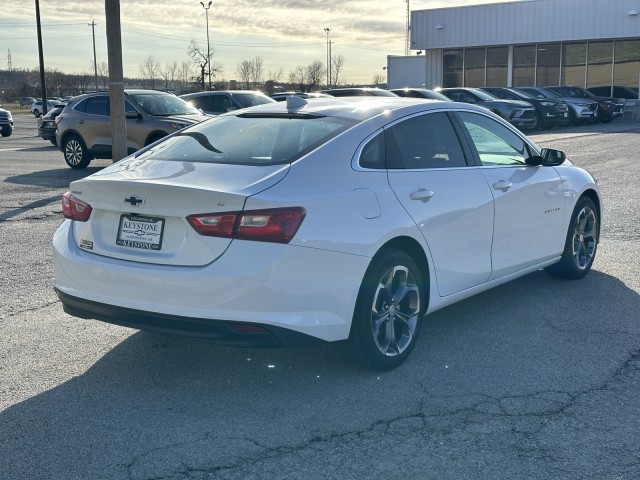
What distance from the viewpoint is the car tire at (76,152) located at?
17.2 m

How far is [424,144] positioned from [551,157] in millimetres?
1471

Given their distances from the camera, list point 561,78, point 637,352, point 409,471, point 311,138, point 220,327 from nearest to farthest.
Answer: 1. point 409,471
2. point 220,327
3. point 311,138
4. point 637,352
5. point 561,78

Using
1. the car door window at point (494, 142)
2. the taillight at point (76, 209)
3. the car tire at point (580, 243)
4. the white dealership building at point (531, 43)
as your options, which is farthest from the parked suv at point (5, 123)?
the taillight at point (76, 209)

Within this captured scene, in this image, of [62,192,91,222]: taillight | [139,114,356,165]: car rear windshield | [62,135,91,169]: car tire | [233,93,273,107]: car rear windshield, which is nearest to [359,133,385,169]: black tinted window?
[139,114,356,165]: car rear windshield

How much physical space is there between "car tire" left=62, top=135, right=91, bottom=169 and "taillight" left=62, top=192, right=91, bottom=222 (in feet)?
42.2

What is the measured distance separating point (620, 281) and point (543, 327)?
162 centimetres

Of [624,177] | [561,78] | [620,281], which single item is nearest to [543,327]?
[620,281]

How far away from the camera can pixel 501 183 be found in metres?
5.78

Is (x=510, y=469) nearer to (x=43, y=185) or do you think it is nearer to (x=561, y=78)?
(x=43, y=185)

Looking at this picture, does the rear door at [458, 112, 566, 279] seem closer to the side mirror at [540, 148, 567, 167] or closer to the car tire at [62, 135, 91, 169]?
the side mirror at [540, 148, 567, 167]

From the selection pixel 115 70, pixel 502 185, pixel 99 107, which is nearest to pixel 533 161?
pixel 502 185

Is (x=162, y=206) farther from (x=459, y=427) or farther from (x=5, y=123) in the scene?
(x=5, y=123)

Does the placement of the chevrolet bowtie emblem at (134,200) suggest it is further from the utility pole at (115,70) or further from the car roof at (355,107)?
the utility pole at (115,70)

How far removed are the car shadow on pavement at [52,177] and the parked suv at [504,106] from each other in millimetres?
14375
